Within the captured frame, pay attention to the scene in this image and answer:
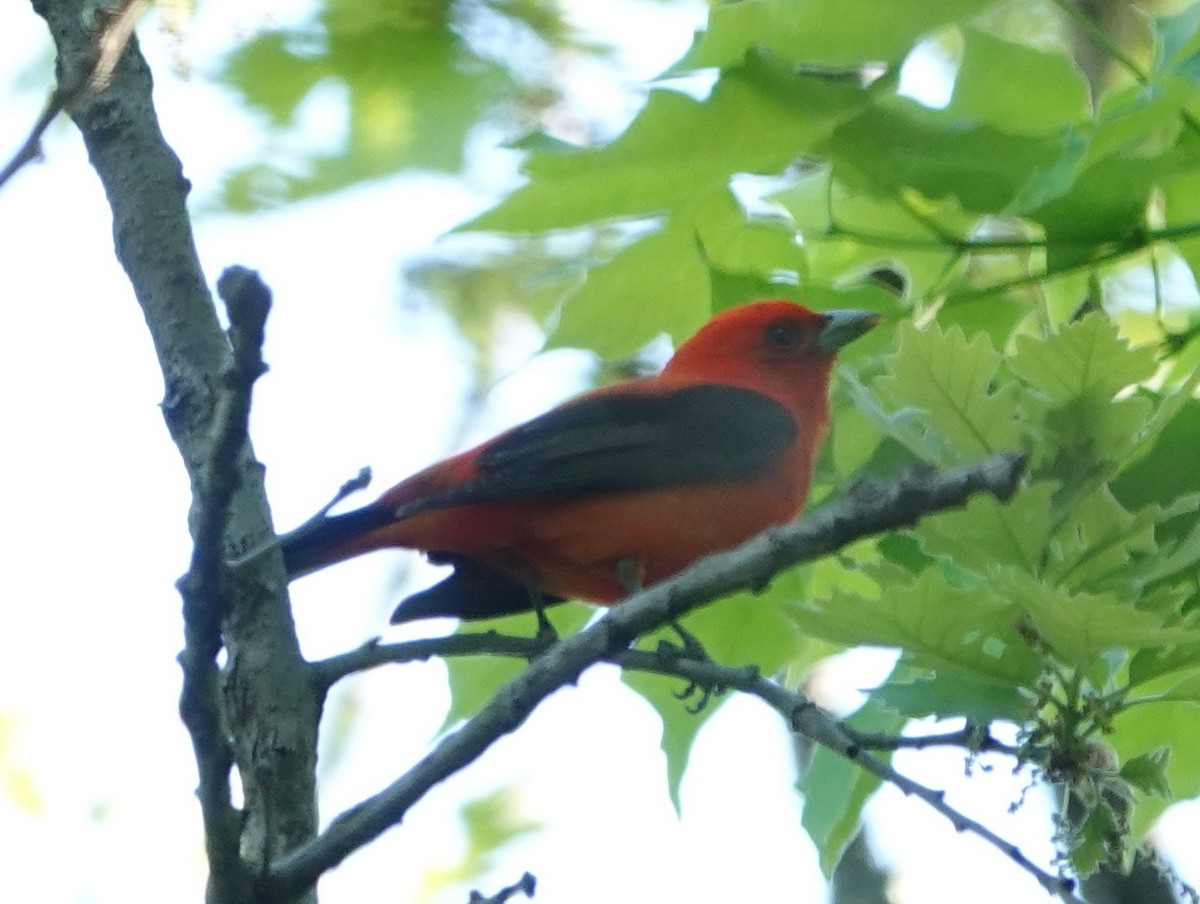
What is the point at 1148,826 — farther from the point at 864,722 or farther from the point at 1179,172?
the point at 1179,172

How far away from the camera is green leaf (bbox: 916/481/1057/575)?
1.80 m

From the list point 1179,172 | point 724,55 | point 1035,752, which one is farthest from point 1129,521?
point 724,55

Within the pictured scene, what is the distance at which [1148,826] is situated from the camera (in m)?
2.46

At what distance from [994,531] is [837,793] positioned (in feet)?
2.69

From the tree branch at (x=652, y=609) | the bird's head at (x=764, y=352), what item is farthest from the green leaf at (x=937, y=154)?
the bird's head at (x=764, y=352)

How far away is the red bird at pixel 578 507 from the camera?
372 cm

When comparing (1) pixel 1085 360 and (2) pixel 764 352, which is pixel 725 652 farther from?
(2) pixel 764 352

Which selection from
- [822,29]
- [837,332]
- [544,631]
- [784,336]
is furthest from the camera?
[784,336]

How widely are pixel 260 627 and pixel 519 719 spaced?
0.54m

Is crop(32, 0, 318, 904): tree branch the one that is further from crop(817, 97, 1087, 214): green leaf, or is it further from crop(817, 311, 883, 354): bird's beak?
crop(817, 311, 883, 354): bird's beak

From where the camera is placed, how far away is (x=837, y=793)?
254cm

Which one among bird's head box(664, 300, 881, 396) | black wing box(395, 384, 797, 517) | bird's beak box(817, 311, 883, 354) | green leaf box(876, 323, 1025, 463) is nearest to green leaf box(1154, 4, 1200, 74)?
green leaf box(876, 323, 1025, 463)

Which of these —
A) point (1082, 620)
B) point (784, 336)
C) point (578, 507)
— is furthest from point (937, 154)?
point (784, 336)

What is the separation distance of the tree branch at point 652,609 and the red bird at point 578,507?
168cm
